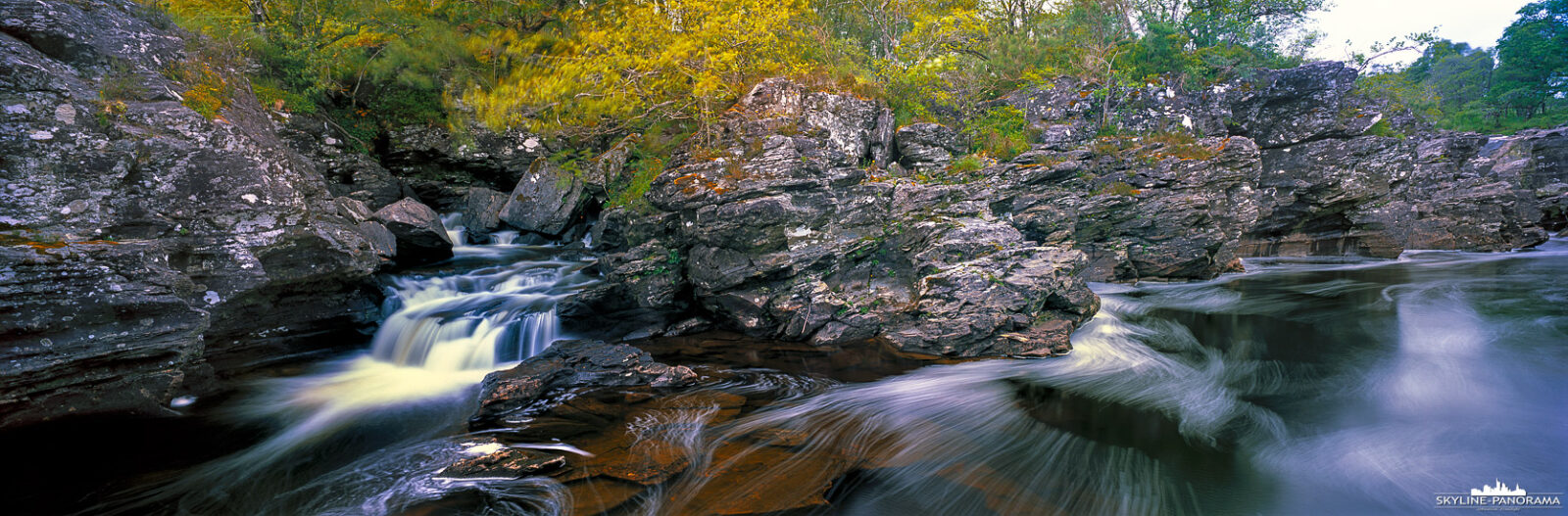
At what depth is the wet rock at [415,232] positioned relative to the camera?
426 inches

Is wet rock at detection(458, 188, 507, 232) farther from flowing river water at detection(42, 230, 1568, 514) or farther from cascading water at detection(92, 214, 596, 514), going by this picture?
flowing river water at detection(42, 230, 1568, 514)

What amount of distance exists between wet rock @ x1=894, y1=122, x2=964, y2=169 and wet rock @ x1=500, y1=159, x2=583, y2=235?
25.8 ft

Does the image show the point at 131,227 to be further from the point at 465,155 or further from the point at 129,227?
the point at 465,155

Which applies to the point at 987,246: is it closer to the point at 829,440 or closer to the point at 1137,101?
the point at 829,440

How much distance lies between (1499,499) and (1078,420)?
2.79 metres

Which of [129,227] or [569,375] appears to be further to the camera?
[569,375]

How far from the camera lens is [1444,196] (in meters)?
18.2

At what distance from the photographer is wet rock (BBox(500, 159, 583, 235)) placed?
1340cm

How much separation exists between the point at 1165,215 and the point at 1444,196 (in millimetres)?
15030

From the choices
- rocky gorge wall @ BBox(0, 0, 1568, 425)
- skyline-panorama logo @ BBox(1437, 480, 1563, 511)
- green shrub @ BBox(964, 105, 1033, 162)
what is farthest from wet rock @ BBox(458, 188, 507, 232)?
skyline-panorama logo @ BBox(1437, 480, 1563, 511)

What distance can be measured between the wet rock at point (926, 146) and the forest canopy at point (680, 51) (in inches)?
38.7

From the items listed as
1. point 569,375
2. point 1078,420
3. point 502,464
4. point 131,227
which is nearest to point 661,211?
point 569,375

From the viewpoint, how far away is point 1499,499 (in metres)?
4.14

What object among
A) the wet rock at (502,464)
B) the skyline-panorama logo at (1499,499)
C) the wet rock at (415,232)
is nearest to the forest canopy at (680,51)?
the wet rock at (415,232)
